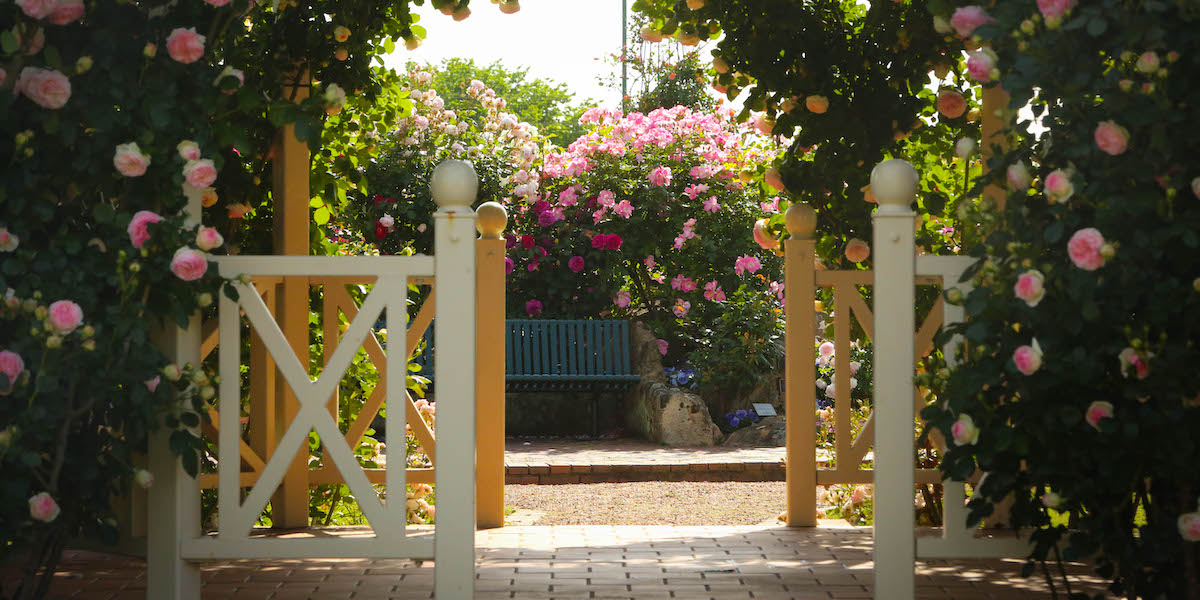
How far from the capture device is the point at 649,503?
5.79 metres

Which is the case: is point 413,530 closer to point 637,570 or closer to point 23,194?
point 637,570

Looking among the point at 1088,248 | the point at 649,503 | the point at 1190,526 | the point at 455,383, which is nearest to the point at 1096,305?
the point at 1088,248

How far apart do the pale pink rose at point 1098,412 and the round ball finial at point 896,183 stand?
0.63 m

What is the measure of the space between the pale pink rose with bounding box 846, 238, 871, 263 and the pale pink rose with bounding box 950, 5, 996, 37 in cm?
165

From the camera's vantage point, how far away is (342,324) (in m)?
4.21

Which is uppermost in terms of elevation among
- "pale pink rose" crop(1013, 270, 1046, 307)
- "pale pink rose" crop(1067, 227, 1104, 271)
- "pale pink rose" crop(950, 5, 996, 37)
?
"pale pink rose" crop(950, 5, 996, 37)

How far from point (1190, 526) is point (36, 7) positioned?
2523 millimetres

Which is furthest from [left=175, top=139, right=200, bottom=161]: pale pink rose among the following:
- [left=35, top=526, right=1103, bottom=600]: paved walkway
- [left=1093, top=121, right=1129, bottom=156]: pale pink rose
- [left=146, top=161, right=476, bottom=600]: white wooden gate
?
[left=1093, top=121, right=1129, bottom=156]: pale pink rose

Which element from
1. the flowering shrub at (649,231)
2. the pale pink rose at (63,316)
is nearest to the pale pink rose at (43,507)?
the pale pink rose at (63,316)

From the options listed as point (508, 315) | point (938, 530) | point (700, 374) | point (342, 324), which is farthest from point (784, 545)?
point (508, 315)

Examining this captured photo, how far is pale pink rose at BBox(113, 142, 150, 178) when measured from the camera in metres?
2.48

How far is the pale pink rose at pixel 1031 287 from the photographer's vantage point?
7.43 feet

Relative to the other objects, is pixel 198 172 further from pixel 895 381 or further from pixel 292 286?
pixel 895 381

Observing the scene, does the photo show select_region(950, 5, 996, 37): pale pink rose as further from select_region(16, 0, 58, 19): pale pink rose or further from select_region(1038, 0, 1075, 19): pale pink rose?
select_region(16, 0, 58, 19): pale pink rose
